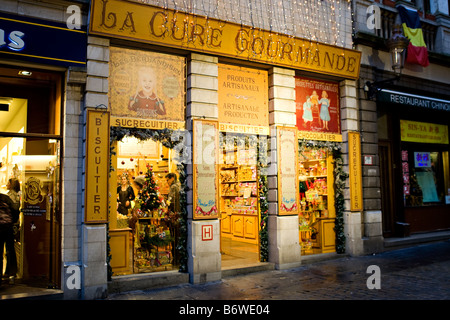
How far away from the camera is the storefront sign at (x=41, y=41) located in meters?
6.90

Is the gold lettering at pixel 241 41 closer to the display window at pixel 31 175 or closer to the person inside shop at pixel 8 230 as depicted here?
the display window at pixel 31 175

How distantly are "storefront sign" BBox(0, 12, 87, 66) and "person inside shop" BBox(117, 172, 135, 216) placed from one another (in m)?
2.60

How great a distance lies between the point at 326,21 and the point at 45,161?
8454 mm

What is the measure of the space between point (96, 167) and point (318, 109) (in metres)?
6.55

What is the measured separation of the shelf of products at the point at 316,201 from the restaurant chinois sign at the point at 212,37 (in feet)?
8.33

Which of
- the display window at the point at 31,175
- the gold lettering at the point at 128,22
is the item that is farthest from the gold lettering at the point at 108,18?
the display window at the point at 31,175

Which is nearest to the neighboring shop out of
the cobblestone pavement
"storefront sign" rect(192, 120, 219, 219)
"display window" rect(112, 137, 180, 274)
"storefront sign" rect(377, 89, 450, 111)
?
"display window" rect(112, 137, 180, 274)

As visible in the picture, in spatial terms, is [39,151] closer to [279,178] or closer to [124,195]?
[124,195]

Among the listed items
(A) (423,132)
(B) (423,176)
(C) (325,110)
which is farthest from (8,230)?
(A) (423,132)

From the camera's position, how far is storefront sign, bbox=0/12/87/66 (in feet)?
22.6

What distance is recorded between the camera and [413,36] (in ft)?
42.8

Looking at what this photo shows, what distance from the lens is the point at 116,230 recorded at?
26.6ft
